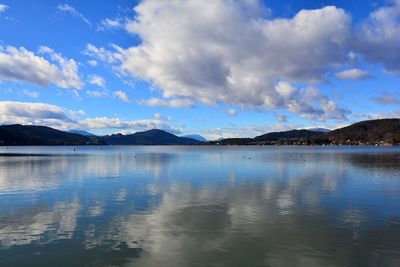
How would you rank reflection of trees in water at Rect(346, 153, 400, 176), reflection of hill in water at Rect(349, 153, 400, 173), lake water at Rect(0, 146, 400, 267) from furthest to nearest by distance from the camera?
1. reflection of hill in water at Rect(349, 153, 400, 173)
2. reflection of trees in water at Rect(346, 153, 400, 176)
3. lake water at Rect(0, 146, 400, 267)

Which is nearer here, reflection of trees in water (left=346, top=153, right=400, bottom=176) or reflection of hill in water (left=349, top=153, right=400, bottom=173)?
reflection of trees in water (left=346, top=153, right=400, bottom=176)

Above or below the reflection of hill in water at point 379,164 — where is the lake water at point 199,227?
below

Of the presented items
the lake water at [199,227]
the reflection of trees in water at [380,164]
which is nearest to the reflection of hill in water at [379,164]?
the reflection of trees in water at [380,164]

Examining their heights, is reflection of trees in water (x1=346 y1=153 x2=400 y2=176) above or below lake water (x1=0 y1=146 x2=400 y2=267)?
above

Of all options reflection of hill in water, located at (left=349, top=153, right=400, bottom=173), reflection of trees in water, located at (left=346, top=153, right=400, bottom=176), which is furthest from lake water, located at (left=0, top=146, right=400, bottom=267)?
reflection of hill in water, located at (left=349, top=153, right=400, bottom=173)

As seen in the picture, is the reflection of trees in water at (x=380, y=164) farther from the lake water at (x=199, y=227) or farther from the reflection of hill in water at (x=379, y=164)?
the lake water at (x=199, y=227)

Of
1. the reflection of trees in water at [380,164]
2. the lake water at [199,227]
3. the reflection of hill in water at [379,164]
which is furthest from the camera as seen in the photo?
the reflection of hill in water at [379,164]

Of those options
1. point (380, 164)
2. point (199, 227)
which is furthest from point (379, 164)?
point (199, 227)

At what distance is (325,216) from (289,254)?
11347 mm

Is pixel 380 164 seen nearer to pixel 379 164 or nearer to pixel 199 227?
pixel 379 164

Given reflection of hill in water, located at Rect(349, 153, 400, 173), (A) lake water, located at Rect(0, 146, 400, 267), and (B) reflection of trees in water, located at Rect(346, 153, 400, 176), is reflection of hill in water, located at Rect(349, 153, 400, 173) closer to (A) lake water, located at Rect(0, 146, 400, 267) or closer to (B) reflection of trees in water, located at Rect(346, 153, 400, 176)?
(B) reflection of trees in water, located at Rect(346, 153, 400, 176)

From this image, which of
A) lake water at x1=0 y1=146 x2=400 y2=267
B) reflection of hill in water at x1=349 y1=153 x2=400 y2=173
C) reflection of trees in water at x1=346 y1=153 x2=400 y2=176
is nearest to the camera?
lake water at x1=0 y1=146 x2=400 y2=267

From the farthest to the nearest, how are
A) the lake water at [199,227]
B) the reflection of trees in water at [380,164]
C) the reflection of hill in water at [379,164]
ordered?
the reflection of hill in water at [379,164] → the reflection of trees in water at [380,164] → the lake water at [199,227]

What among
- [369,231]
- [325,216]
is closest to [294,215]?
[325,216]
